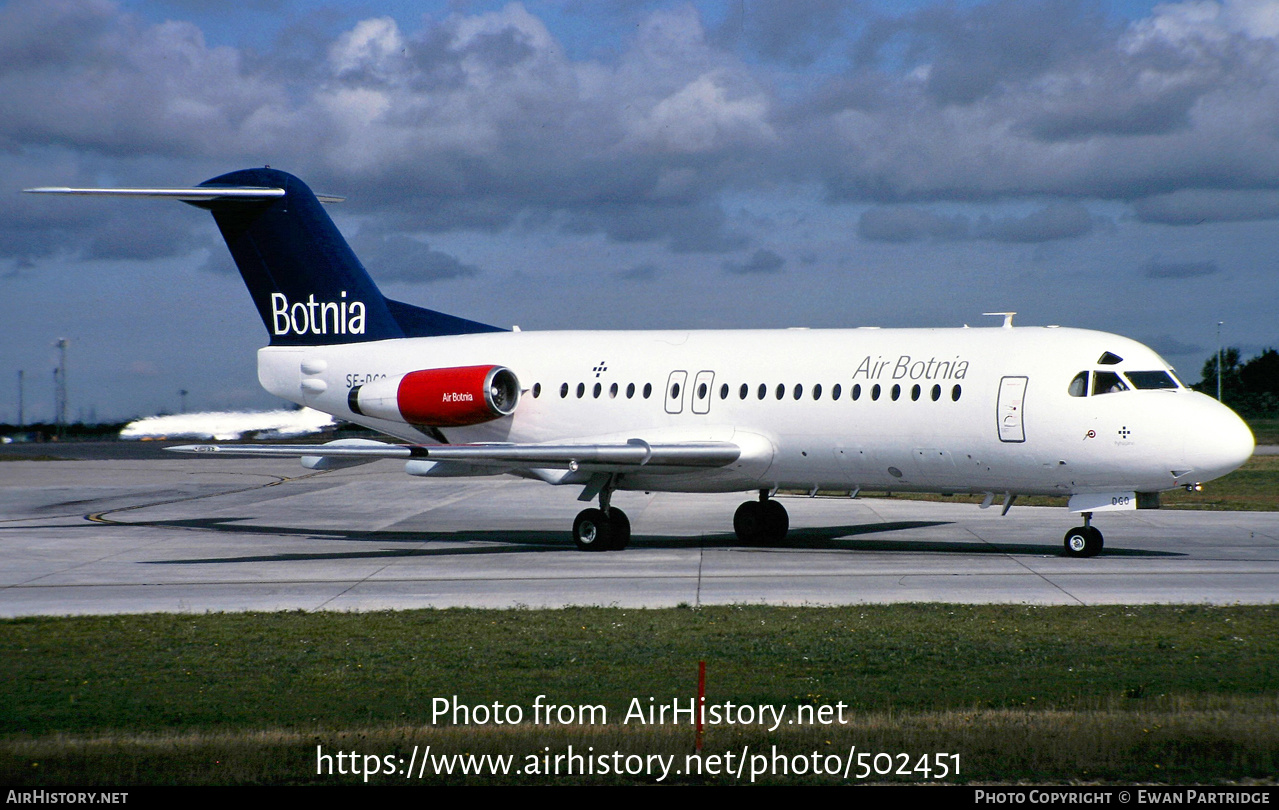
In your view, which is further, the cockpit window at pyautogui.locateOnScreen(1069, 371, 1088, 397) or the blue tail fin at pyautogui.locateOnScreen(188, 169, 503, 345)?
the blue tail fin at pyautogui.locateOnScreen(188, 169, 503, 345)

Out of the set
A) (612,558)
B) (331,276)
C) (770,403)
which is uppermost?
(331,276)

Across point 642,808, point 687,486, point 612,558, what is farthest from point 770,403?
point 642,808

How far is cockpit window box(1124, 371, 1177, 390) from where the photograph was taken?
20.0 m

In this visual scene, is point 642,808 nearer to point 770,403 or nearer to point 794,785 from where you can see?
point 794,785

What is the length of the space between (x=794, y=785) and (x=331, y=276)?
21.8 meters

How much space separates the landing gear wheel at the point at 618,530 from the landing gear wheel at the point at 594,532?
0.20 ft

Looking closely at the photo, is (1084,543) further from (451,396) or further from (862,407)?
(451,396)

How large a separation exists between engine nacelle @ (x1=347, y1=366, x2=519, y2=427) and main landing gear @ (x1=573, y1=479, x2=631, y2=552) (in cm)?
347

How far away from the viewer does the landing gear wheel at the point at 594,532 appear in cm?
2344

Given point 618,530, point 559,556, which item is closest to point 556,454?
point 559,556

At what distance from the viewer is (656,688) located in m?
10.8

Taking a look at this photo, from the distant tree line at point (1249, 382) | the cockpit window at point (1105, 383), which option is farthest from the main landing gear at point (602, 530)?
the distant tree line at point (1249, 382)

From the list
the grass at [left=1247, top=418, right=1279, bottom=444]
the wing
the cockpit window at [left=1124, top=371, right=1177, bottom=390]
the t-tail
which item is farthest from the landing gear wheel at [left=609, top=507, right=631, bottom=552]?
the grass at [left=1247, top=418, right=1279, bottom=444]

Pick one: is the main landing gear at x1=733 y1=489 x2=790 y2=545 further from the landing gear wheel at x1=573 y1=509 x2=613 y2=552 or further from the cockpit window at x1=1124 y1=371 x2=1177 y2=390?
the cockpit window at x1=1124 y1=371 x2=1177 y2=390
